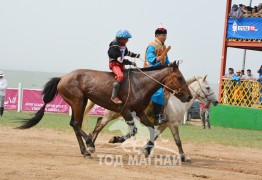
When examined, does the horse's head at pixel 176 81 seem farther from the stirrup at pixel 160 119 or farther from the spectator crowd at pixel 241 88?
the spectator crowd at pixel 241 88

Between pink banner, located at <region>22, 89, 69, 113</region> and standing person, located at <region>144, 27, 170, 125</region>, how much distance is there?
54.5ft

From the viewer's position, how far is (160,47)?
42.0ft

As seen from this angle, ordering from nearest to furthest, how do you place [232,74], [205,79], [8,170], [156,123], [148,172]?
1. [8,170]
2. [148,172]
3. [156,123]
4. [205,79]
5. [232,74]

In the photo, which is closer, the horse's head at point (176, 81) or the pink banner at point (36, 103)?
the horse's head at point (176, 81)

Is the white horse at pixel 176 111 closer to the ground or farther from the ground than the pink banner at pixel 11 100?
farther from the ground

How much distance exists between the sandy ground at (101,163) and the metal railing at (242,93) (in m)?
8.65

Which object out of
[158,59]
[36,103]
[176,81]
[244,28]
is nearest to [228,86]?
[244,28]

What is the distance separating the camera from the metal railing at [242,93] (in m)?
24.7

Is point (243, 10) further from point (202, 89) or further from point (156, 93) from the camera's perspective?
point (156, 93)

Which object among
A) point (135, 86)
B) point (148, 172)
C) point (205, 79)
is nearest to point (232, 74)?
point (205, 79)

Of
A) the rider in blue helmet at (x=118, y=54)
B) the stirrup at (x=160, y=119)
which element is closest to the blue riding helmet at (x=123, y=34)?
the rider in blue helmet at (x=118, y=54)

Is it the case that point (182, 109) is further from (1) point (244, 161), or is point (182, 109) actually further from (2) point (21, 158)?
(2) point (21, 158)

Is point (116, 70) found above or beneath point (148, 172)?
above

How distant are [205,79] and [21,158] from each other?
4926mm
